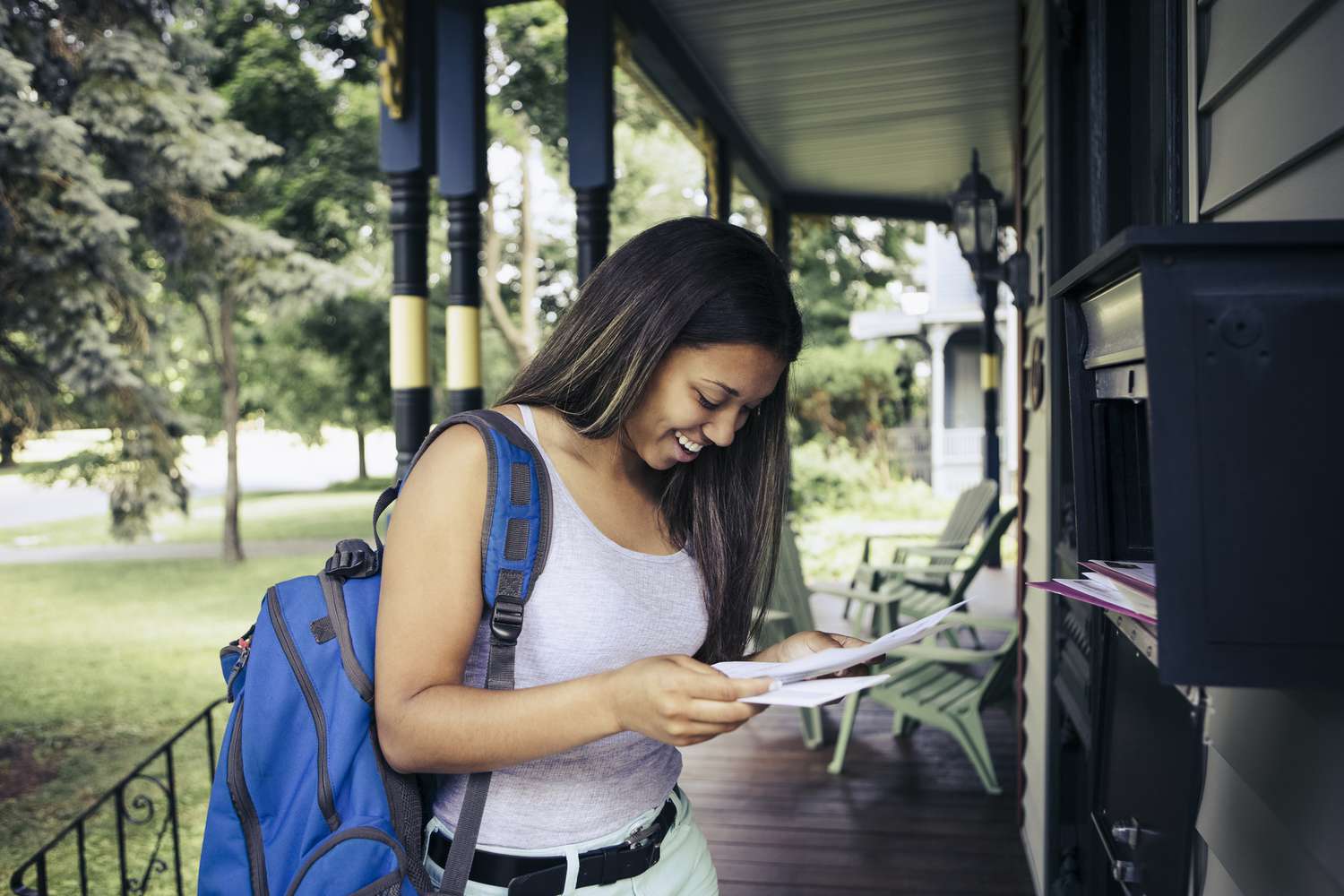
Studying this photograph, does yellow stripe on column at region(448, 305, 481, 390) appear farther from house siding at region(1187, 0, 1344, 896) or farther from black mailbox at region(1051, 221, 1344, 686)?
black mailbox at region(1051, 221, 1344, 686)

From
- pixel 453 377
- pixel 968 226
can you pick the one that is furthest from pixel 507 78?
pixel 453 377

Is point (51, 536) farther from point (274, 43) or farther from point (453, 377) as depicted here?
point (453, 377)

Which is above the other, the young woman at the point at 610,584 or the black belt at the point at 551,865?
the young woman at the point at 610,584

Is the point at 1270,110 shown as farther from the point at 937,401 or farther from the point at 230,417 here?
the point at 230,417

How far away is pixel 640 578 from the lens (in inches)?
49.5

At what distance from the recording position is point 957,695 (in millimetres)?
3943

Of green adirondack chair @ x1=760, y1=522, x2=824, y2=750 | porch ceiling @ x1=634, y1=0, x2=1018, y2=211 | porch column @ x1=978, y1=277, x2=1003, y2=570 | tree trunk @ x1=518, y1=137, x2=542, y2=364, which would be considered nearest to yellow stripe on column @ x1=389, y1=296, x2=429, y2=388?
porch ceiling @ x1=634, y1=0, x2=1018, y2=211

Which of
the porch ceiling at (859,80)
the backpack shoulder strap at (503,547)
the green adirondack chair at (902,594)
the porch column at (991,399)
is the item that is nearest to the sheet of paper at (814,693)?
the backpack shoulder strap at (503,547)

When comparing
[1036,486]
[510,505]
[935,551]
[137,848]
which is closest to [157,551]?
[137,848]

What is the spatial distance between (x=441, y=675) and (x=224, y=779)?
0.26m

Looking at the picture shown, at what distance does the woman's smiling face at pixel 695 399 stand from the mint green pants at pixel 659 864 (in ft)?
1.43

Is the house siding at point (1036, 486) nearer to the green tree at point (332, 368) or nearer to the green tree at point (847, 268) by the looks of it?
the green tree at point (847, 268)

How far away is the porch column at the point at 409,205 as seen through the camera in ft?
12.2

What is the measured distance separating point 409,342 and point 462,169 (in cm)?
63
